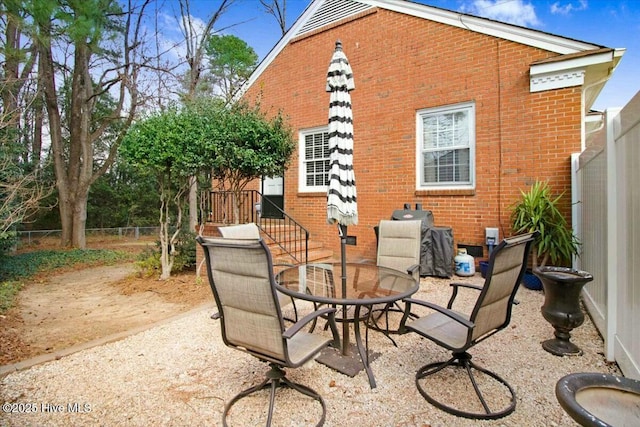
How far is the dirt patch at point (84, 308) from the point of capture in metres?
3.52

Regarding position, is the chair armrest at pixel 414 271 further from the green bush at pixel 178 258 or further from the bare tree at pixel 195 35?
the bare tree at pixel 195 35

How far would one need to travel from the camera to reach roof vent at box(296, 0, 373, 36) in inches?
308

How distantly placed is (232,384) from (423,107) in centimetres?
616

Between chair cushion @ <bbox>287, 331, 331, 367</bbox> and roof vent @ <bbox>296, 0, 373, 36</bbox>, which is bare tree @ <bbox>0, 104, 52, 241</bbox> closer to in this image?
chair cushion @ <bbox>287, 331, 331, 367</bbox>

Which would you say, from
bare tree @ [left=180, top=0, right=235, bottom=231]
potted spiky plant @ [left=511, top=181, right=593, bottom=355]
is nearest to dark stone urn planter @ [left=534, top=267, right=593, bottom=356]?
potted spiky plant @ [left=511, top=181, right=593, bottom=355]

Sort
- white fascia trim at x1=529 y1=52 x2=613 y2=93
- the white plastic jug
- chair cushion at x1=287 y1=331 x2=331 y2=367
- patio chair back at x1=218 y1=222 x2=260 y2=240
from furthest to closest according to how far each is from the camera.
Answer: the white plastic jug, white fascia trim at x1=529 y1=52 x2=613 y2=93, patio chair back at x1=218 y1=222 x2=260 y2=240, chair cushion at x1=287 y1=331 x2=331 y2=367

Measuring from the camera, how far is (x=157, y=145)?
5.32 m

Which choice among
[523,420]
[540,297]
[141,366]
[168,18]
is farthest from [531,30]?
[168,18]

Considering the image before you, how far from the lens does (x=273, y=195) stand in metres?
9.23

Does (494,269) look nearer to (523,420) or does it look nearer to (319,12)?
→ (523,420)

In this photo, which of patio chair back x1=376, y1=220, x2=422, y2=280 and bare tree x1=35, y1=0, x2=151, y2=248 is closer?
patio chair back x1=376, y1=220, x2=422, y2=280

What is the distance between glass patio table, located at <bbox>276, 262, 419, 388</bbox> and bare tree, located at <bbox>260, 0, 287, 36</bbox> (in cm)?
1738

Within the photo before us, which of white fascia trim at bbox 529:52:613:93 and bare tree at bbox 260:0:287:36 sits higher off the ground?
bare tree at bbox 260:0:287:36

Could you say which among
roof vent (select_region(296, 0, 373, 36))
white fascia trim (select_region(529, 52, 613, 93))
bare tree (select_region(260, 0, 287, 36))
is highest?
bare tree (select_region(260, 0, 287, 36))
